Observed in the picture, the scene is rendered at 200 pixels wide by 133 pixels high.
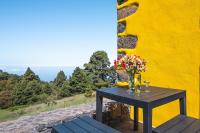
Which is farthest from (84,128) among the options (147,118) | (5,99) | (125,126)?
(5,99)

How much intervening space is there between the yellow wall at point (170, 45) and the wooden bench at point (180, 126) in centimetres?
76

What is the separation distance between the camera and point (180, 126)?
215 centimetres

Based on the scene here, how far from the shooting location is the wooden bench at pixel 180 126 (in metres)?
2.02

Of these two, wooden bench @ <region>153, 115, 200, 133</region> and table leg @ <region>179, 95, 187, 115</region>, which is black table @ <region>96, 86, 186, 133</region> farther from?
wooden bench @ <region>153, 115, 200, 133</region>

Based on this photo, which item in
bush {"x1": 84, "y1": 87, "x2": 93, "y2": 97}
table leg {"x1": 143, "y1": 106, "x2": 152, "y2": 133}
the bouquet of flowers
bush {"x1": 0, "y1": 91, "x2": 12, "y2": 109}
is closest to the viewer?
table leg {"x1": 143, "y1": 106, "x2": 152, "y2": 133}

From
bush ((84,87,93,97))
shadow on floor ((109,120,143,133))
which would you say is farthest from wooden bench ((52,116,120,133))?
bush ((84,87,93,97))

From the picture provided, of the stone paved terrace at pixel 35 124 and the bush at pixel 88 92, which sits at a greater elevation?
the stone paved terrace at pixel 35 124

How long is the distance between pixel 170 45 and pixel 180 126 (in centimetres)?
149

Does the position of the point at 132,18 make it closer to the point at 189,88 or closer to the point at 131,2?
the point at 131,2

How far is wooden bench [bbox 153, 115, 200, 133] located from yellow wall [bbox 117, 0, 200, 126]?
0.76 m

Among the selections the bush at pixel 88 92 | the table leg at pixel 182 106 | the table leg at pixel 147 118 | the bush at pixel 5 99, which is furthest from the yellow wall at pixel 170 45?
the bush at pixel 5 99

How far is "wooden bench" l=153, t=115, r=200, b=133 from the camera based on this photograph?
202 cm

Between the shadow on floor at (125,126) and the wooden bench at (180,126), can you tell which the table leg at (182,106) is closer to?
the wooden bench at (180,126)

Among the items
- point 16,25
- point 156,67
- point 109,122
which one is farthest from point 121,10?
point 16,25
